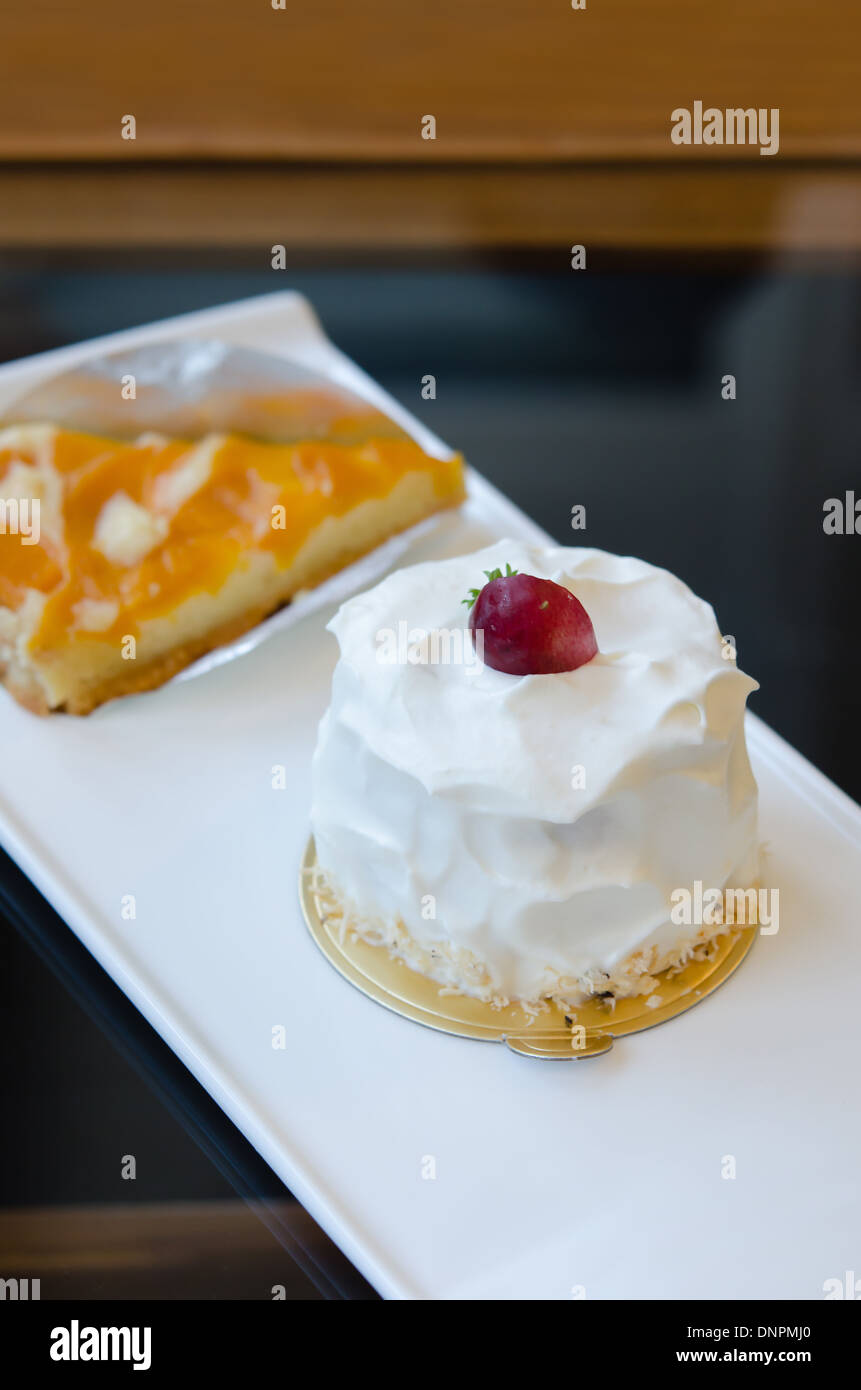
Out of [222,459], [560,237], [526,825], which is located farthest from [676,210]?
[526,825]

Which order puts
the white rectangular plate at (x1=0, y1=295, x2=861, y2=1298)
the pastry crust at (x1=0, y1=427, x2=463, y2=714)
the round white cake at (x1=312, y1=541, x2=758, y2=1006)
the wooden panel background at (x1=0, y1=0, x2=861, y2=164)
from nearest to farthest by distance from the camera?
the white rectangular plate at (x1=0, y1=295, x2=861, y2=1298), the round white cake at (x1=312, y1=541, x2=758, y2=1006), the pastry crust at (x1=0, y1=427, x2=463, y2=714), the wooden panel background at (x1=0, y1=0, x2=861, y2=164)

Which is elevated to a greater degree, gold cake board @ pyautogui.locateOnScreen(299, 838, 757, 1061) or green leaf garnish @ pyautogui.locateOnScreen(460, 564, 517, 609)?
green leaf garnish @ pyautogui.locateOnScreen(460, 564, 517, 609)

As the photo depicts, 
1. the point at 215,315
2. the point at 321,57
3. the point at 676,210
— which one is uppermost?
the point at 321,57

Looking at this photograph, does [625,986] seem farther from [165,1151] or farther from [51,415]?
[51,415]

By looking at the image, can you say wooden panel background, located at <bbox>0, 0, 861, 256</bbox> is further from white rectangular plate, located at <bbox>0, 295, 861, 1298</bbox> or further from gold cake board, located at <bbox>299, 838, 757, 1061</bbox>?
gold cake board, located at <bbox>299, 838, 757, 1061</bbox>

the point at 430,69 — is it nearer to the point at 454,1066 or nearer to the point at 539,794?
the point at 539,794

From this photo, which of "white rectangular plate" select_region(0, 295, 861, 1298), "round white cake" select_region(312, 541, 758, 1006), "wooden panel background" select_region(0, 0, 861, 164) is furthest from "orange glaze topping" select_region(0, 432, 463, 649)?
"wooden panel background" select_region(0, 0, 861, 164)

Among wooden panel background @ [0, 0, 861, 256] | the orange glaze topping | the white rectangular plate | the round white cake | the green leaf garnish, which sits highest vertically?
wooden panel background @ [0, 0, 861, 256]
